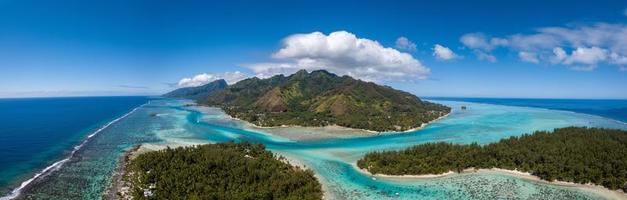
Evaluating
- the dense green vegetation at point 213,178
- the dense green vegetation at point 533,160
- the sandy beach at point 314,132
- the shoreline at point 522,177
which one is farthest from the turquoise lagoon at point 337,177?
the sandy beach at point 314,132

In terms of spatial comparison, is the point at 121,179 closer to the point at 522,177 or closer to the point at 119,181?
the point at 119,181

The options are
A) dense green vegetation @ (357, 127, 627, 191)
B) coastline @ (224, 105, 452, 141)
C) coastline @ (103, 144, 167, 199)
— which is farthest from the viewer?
coastline @ (224, 105, 452, 141)

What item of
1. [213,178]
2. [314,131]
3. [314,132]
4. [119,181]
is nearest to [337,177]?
Answer: [213,178]

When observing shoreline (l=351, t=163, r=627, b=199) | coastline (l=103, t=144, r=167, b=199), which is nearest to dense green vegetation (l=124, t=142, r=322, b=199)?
coastline (l=103, t=144, r=167, b=199)

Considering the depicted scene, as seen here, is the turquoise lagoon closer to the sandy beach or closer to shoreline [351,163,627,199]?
shoreline [351,163,627,199]

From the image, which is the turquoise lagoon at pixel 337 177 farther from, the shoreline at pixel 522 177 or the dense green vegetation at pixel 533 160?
the dense green vegetation at pixel 533 160
